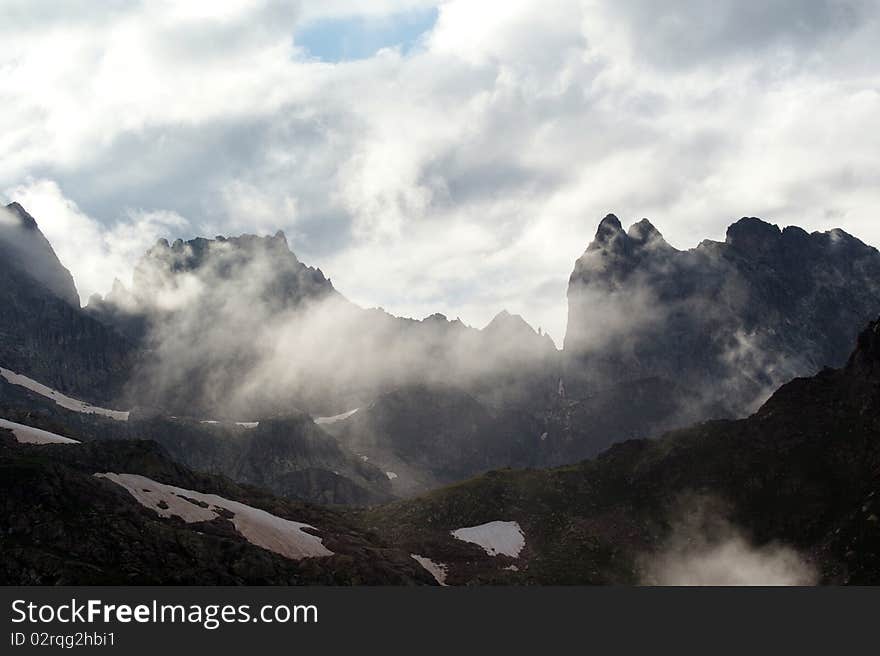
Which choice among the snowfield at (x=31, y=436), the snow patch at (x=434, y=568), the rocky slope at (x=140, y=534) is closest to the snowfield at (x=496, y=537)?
the snow patch at (x=434, y=568)

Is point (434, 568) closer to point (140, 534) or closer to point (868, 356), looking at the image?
point (140, 534)

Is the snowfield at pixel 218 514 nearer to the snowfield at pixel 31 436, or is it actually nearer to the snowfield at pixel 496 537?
the snowfield at pixel 31 436

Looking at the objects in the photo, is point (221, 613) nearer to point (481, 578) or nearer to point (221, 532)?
point (221, 532)

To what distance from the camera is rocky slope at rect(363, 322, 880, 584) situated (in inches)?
4402

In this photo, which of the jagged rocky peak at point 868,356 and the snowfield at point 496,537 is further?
the snowfield at point 496,537

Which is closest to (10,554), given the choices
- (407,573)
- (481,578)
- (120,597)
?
(120,597)

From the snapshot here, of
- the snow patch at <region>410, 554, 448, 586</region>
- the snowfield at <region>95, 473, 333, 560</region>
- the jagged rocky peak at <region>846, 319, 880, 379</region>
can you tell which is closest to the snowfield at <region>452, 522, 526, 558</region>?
the snow patch at <region>410, 554, 448, 586</region>

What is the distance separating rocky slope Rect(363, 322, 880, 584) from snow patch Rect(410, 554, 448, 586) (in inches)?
59.4

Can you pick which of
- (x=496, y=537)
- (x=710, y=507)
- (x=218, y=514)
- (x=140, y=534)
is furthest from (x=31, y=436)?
(x=710, y=507)

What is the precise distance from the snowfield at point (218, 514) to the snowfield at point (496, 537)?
36820mm

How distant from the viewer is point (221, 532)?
96.1 meters

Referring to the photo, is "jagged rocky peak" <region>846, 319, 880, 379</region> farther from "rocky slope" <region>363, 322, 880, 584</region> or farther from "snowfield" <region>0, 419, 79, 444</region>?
"snowfield" <region>0, 419, 79, 444</region>

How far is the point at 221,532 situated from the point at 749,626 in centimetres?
6122

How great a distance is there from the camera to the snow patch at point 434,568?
11612 centimetres
